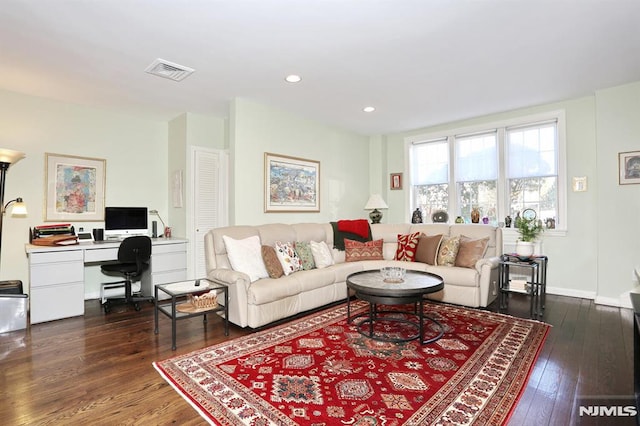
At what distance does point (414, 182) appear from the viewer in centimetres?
595

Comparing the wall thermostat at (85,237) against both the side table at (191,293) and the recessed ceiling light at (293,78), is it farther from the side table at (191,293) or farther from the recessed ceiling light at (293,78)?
the recessed ceiling light at (293,78)

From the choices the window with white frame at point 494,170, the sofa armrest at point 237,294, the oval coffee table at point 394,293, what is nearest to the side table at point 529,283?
the window with white frame at point 494,170

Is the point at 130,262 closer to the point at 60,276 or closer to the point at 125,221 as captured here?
the point at 60,276

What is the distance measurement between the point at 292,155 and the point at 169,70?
202 cm

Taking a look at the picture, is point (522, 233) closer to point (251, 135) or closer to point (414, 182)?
point (414, 182)

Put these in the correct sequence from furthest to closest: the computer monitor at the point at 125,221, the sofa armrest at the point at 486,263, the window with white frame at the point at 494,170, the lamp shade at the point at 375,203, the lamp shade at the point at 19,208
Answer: the lamp shade at the point at 375,203, the window with white frame at the point at 494,170, the computer monitor at the point at 125,221, the sofa armrest at the point at 486,263, the lamp shade at the point at 19,208

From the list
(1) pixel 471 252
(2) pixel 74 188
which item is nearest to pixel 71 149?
(2) pixel 74 188

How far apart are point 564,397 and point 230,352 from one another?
2.32m

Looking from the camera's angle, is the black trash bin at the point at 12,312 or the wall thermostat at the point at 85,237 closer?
the black trash bin at the point at 12,312

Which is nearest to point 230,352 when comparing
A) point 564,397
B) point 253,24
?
point 564,397

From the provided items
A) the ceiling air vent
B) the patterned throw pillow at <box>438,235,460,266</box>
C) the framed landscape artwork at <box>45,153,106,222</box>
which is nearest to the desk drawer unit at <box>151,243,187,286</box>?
the framed landscape artwork at <box>45,153,106,222</box>

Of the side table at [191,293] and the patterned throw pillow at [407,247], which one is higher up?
the patterned throw pillow at [407,247]

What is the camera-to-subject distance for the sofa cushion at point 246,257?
341 cm

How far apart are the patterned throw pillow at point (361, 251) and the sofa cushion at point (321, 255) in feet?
1.33
